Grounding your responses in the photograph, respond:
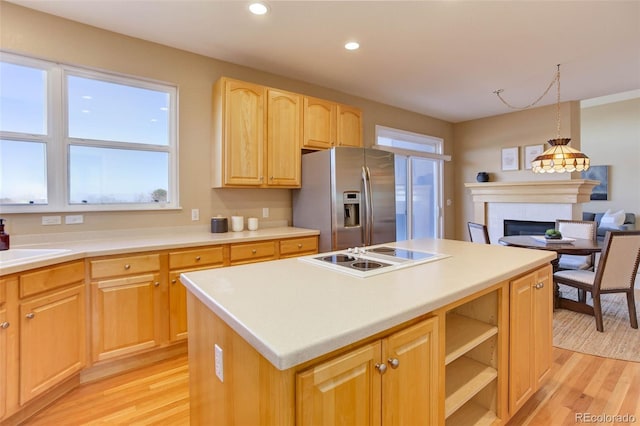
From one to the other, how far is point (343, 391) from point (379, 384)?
157mm

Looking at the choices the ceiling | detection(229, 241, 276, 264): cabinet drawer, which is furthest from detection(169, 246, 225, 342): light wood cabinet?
the ceiling

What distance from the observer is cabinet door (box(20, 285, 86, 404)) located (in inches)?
69.1

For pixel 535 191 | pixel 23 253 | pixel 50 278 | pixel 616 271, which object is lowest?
pixel 616 271

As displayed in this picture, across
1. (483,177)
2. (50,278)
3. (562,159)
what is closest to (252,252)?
(50,278)

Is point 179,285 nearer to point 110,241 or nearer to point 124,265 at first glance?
point 124,265

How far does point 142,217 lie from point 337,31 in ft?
7.73

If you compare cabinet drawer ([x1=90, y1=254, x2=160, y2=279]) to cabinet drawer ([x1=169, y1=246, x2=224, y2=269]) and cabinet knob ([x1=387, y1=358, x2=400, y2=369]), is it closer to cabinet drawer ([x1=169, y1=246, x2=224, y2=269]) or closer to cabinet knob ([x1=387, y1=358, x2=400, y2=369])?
cabinet drawer ([x1=169, y1=246, x2=224, y2=269])

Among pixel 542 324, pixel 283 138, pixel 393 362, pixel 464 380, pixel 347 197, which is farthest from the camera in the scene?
pixel 283 138

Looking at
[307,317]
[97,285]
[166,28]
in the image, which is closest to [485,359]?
[307,317]

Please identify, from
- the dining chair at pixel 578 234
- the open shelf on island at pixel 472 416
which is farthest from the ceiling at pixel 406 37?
the open shelf on island at pixel 472 416

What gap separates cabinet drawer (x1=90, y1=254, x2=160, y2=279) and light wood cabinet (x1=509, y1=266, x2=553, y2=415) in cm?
232

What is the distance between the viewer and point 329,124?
11.7 feet

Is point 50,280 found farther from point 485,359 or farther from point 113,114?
point 485,359

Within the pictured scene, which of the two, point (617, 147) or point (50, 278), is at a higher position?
point (617, 147)
